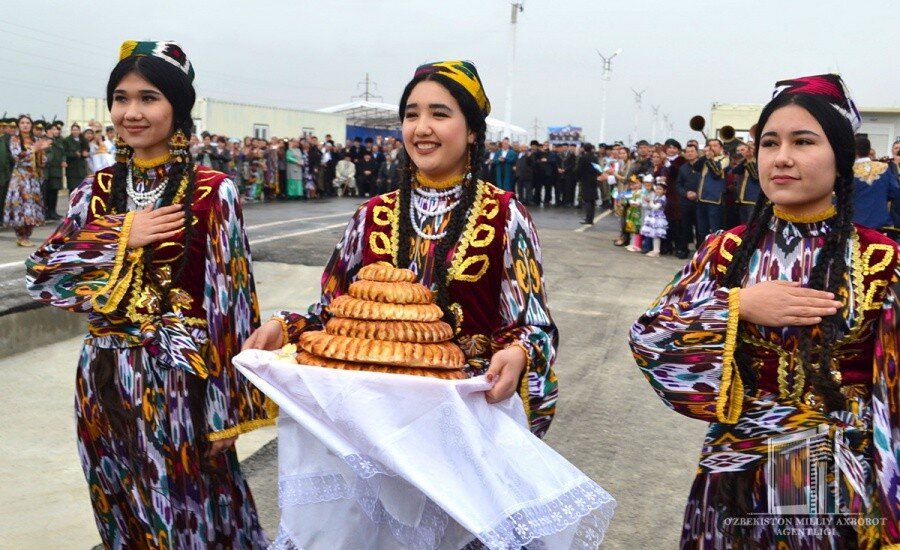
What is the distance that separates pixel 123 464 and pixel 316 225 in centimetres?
1382

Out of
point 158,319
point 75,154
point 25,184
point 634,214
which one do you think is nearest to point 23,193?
point 25,184

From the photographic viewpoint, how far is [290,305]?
927 cm

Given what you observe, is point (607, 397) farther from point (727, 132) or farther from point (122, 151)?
point (727, 132)

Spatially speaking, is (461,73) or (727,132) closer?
(461,73)

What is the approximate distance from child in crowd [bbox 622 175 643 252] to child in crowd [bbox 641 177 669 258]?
34cm

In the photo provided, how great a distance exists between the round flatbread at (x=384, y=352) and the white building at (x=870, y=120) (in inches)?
914

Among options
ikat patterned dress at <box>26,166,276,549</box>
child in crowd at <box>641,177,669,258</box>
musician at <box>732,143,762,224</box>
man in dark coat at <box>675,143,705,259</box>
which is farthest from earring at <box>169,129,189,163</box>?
man in dark coat at <box>675,143,705,259</box>

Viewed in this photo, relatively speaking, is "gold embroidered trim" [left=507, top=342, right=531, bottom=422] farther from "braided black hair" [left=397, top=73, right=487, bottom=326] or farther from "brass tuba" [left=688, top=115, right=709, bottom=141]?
"brass tuba" [left=688, top=115, right=709, bottom=141]

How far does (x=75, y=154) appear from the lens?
57.1 feet

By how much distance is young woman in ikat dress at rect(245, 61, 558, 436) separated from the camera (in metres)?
2.72

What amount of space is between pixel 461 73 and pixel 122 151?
1259 mm

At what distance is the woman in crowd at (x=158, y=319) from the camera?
296 cm

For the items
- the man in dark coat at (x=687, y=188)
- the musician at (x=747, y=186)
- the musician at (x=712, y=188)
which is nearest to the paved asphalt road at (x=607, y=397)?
the man in dark coat at (x=687, y=188)

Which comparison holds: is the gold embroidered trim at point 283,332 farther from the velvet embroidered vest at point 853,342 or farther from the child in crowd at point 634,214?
the child in crowd at point 634,214
